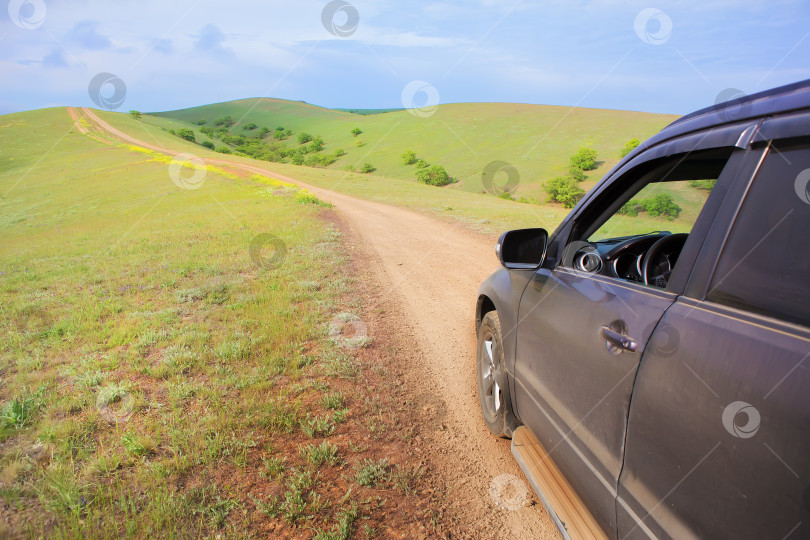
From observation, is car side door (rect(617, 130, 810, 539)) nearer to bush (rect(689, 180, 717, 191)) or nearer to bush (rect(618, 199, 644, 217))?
bush (rect(689, 180, 717, 191))

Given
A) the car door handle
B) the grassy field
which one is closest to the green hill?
the grassy field

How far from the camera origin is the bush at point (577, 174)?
52331mm

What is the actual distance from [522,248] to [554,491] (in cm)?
141

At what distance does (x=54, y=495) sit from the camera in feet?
8.46

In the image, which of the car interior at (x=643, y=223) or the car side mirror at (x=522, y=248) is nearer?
the car interior at (x=643, y=223)

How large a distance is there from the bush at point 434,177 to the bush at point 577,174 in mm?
16336

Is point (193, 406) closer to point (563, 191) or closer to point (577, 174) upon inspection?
point (563, 191)

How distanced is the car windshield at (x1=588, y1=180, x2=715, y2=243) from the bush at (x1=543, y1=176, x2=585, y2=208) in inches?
1809

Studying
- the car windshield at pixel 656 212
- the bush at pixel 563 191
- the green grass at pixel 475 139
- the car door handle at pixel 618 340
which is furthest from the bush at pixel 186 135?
the car door handle at pixel 618 340

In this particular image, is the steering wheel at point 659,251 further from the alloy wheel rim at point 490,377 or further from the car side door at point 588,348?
the alloy wheel rim at point 490,377

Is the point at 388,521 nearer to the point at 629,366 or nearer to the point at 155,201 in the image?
the point at 629,366

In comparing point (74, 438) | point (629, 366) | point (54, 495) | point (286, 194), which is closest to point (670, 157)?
point (629, 366)

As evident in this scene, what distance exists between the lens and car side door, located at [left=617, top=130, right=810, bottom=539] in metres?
1.04

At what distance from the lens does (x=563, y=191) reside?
47594 millimetres
